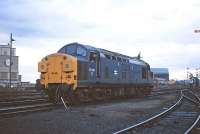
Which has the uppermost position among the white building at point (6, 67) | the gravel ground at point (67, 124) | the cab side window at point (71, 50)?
the white building at point (6, 67)

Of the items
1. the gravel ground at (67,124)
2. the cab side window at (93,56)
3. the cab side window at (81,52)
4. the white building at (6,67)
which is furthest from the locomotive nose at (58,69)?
the white building at (6,67)

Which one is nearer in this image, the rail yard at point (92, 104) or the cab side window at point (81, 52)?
the rail yard at point (92, 104)

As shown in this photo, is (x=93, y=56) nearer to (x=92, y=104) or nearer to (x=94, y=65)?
(x=94, y=65)

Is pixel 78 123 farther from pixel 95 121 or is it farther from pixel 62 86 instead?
pixel 62 86

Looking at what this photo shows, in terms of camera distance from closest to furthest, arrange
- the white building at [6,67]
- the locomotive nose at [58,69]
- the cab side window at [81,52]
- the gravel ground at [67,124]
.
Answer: the gravel ground at [67,124], the locomotive nose at [58,69], the cab side window at [81,52], the white building at [6,67]

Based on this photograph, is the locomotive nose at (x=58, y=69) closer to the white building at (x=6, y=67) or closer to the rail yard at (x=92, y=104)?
the rail yard at (x=92, y=104)

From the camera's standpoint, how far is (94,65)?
25.0m

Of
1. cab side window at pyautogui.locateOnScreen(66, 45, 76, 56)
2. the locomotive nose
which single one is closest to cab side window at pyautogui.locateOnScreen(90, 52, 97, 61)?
cab side window at pyautogui.locateOnScreen(66, 45, 76, 56)

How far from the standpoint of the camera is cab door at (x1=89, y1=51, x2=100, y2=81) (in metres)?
24.5

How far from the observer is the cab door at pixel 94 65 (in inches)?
965

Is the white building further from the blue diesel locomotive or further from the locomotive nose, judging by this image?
the locomotive nose

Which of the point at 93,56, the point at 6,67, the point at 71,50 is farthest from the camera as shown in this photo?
the point at 6,67

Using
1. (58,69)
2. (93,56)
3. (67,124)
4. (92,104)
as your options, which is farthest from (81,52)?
(67,124)

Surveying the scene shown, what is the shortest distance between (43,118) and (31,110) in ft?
10.1
